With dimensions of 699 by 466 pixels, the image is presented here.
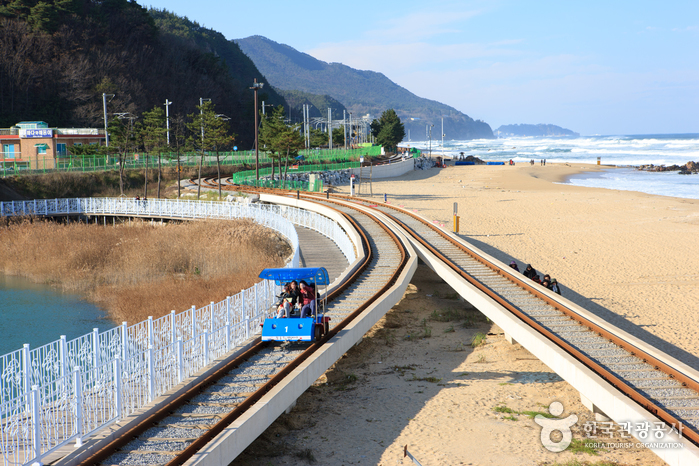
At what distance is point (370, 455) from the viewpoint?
10.6 metres

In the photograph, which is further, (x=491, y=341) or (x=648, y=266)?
(x=648, y=266)

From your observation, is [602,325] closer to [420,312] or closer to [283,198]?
[420,312]

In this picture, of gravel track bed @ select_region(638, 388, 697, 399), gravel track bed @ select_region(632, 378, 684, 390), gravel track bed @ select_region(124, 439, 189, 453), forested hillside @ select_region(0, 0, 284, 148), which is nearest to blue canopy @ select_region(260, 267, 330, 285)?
gravel track bed @ select_region(124, 439, 189, 453)

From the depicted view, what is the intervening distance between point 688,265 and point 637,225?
12.0 meters

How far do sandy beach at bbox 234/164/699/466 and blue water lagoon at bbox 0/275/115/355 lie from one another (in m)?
11.1

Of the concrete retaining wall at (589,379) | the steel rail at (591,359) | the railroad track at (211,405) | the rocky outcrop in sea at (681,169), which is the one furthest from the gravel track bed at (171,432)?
the rocky outcrop in sea at (681,169)

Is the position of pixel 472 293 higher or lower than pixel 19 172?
lower

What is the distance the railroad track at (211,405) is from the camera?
8289 millimetres

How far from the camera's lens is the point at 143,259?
2948 cm

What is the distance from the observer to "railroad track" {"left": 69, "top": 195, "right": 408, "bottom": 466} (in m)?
8.29

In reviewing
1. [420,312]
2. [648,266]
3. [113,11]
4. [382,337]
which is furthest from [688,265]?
[113,11]

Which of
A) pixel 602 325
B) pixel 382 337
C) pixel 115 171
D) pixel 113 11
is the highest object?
pixel 113 11

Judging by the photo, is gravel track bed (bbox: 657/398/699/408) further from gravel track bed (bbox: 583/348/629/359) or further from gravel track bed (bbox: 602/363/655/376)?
gravel track bed (bbox: 583/348/629/359)

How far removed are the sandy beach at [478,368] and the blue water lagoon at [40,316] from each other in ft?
36.5
